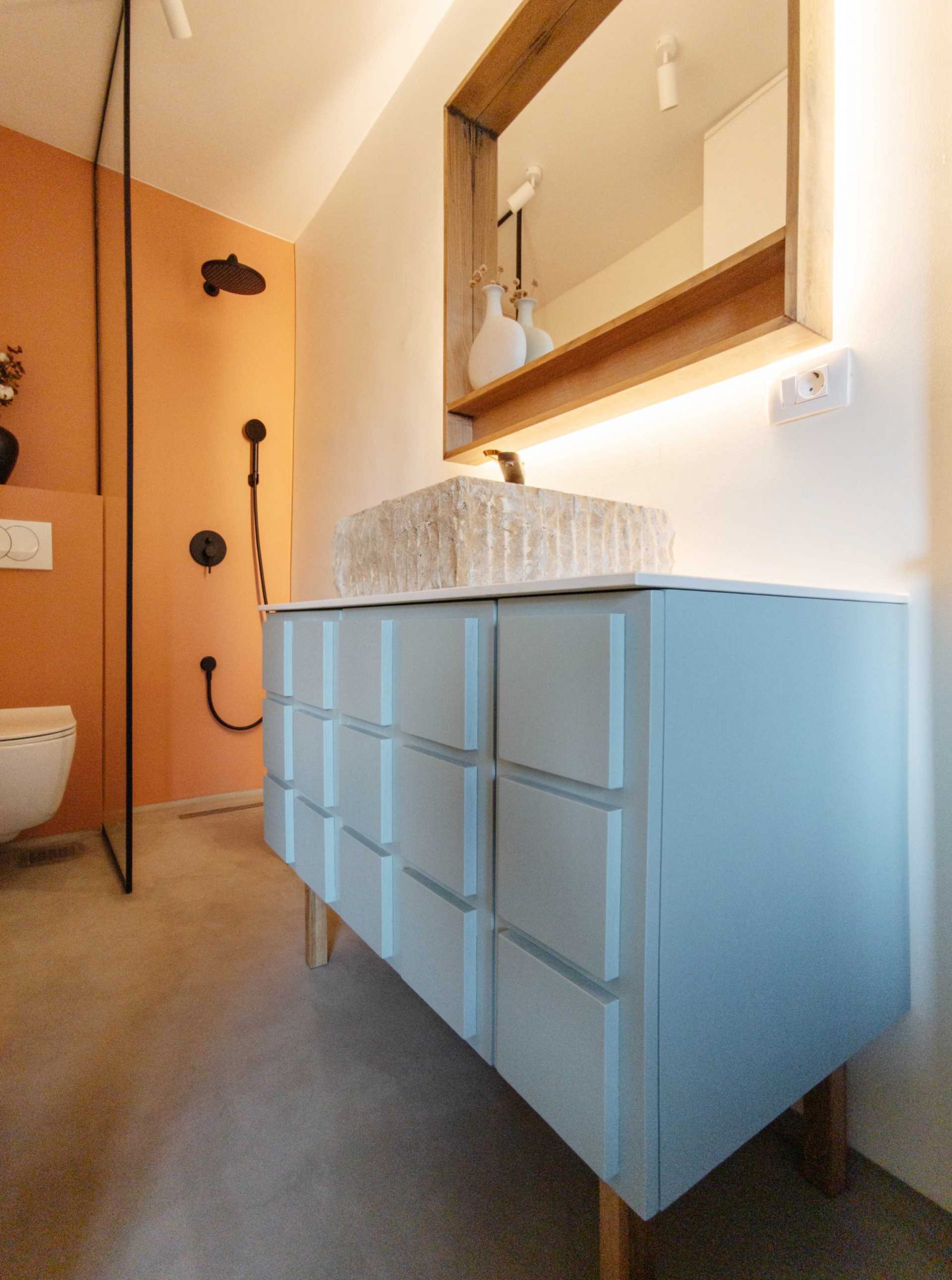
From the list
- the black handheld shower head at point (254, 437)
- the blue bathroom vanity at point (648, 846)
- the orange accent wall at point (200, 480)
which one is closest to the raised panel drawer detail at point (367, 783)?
the blue bathroom vanity at point (648, 846)

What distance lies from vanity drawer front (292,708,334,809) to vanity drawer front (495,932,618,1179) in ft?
1.43

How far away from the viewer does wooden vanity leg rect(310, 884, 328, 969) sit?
128cm

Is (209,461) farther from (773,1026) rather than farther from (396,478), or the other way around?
(773,1026)

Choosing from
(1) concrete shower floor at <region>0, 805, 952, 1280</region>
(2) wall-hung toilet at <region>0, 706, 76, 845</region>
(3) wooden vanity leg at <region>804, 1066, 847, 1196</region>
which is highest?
(2) wall-hung toilet at <region>0, 706, 76, 845</region>

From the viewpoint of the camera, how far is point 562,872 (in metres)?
0.55

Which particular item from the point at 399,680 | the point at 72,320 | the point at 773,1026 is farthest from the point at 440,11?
the point at 773,1026

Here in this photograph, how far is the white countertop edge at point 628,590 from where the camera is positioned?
492mm

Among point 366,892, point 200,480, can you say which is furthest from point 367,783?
point 200,480

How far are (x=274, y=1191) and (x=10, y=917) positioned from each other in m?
1.19

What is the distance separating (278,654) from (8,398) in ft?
5.72

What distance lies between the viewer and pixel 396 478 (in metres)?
1.87

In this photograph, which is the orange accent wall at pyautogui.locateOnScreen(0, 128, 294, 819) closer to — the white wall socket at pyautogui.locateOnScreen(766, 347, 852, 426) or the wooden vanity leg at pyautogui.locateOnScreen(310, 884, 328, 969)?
the wooden vanity leg at pyautogui.locateOnScreen(310, 884, 328, 969)

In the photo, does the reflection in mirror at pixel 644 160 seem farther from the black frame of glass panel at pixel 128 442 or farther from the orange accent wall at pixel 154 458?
the orange accent wall at pixel 154 458

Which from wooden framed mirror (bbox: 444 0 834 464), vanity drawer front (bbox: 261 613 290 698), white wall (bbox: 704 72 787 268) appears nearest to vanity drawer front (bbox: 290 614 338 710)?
vanity drawer front (bbox: 261 613 290 698)
